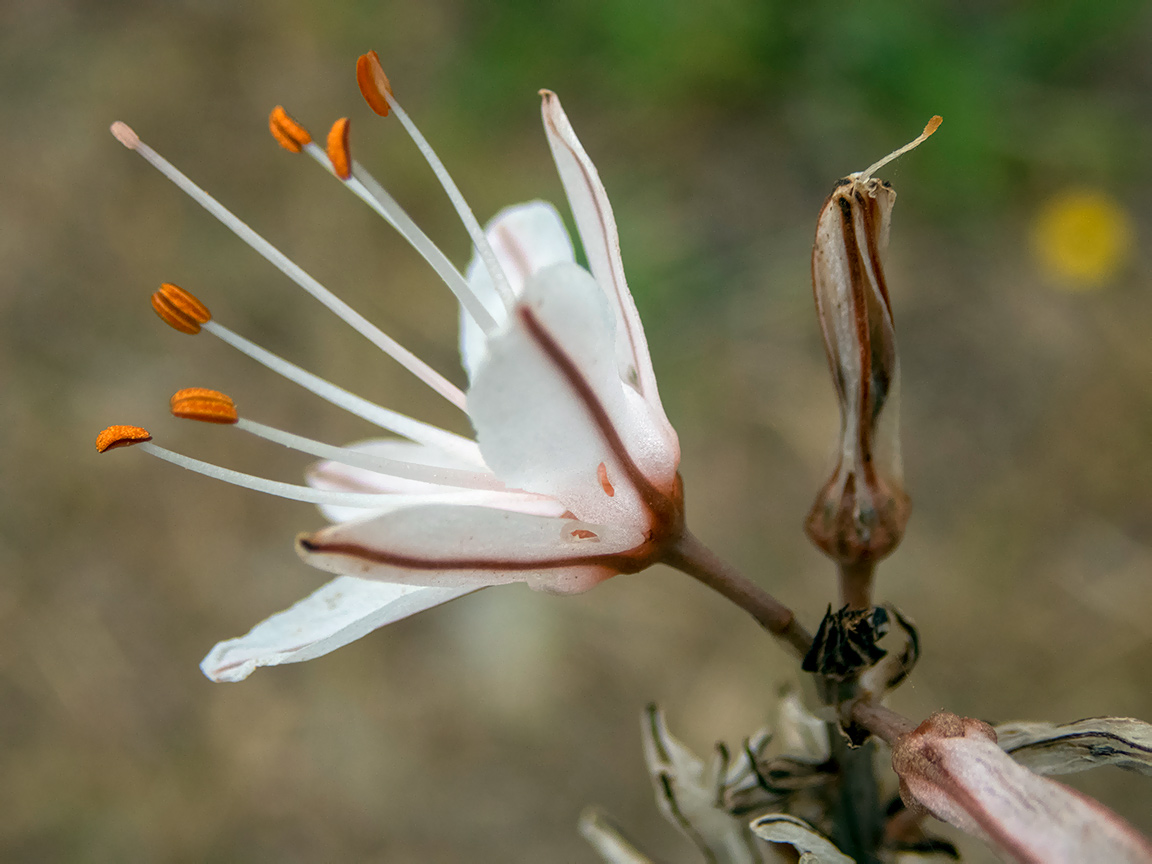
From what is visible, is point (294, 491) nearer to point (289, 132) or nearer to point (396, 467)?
point (396, 467)

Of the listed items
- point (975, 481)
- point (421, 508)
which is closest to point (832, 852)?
point (421, 508)

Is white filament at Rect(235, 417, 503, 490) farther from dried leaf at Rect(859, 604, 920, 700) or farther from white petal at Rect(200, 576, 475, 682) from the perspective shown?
dried leaf at Rect(859, 604, 920, 700)

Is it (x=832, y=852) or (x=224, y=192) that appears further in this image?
(x=224, y=192)

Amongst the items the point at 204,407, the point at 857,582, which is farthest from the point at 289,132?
the point at 857,582

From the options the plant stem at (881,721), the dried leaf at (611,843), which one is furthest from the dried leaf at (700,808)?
the plant stem at (881,721)

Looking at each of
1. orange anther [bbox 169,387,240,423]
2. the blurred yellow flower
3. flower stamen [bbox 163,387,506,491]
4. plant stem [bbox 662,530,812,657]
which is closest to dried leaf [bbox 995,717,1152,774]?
plant stem [bbox 662,530,812,657]

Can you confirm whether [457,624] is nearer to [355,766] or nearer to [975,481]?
[355,766]
